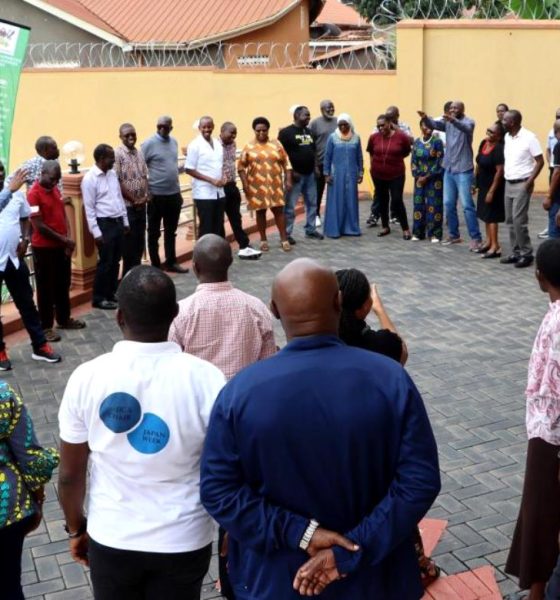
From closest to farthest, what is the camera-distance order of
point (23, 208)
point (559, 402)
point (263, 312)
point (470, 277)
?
point (559, 402)
point (263, 312)
point (23, 208)
point (470, 277)

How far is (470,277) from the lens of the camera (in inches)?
412

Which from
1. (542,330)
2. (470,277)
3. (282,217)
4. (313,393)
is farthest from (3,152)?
(313,393)

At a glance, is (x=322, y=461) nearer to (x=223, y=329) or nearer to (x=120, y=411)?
(x=120, y=411)

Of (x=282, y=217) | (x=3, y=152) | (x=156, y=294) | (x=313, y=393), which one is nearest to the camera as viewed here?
(x=313, y=393)

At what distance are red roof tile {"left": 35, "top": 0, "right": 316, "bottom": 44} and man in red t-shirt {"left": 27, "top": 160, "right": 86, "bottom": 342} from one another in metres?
16.1

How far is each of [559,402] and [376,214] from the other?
9.57m

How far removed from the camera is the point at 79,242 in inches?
376

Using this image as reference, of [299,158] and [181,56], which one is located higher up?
[181,56]

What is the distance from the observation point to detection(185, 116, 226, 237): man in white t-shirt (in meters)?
10.7

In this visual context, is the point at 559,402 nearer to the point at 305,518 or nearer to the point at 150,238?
the point at 305,518

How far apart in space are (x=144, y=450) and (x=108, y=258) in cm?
627

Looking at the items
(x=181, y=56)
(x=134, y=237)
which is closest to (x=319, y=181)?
(x=134, y=237)

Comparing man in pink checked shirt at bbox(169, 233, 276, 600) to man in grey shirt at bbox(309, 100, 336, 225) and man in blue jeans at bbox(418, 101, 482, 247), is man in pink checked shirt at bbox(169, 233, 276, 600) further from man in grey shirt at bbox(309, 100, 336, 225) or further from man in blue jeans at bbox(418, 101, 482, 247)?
man in grey shirt at bbox(309, 100, 336, 225)

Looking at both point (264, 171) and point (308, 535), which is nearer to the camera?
point (308, 535)
